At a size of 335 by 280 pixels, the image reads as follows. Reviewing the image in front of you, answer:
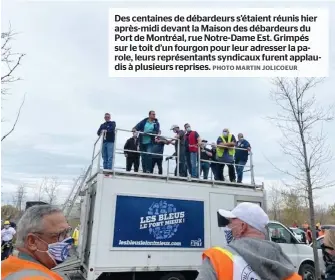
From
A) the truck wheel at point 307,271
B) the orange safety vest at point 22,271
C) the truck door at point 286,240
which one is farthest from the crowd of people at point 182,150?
the orange safety vest at point 22,271

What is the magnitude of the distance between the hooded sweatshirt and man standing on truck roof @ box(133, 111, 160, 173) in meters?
6.22

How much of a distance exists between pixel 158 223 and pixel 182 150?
84.6 inches

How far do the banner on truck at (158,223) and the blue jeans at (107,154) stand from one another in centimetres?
85

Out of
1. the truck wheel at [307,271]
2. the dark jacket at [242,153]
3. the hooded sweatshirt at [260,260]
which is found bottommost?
the hooded sweatshirt at [260,260]

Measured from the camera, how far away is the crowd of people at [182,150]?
27.0ft

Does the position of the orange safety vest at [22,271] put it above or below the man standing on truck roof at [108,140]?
below

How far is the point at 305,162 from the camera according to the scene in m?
8.84

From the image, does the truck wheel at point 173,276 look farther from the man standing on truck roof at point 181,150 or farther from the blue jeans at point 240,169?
the blue jeans at point 240,169

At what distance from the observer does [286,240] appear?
9.47 meters

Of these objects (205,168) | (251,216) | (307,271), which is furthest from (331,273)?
(307,271)

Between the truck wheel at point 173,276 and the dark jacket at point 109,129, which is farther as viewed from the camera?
the dark jacket at point 109,129

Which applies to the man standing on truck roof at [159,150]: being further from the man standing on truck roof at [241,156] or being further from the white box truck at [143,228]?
the man standing on truck roof at [241,156]

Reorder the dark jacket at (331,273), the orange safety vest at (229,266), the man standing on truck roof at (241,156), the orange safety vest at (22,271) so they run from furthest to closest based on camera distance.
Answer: the man standing on truck roof at (241,156) < the dark jacket at (331,273) < the orange safety vest at (229,266) < the orange safety vest at (22,271)

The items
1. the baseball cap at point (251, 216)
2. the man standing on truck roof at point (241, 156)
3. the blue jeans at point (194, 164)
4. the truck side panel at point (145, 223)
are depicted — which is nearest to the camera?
the baseball cap at point (251, 216)
